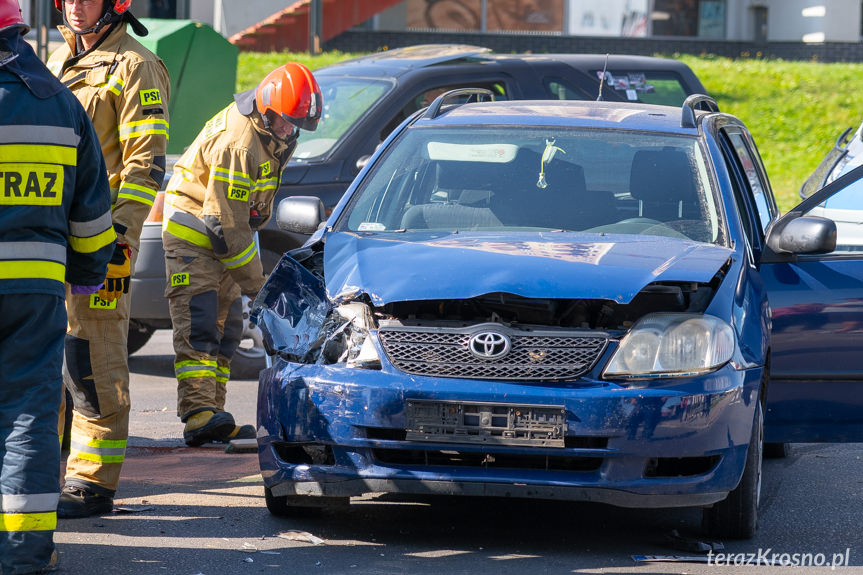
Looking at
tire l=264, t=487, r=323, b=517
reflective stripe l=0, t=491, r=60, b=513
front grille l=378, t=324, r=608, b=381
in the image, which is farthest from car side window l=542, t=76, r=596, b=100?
reflective stripe l=0, t=491, r=60, b=513

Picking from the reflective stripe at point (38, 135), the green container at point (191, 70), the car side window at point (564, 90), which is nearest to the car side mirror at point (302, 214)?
the reflective stripe at point (38, 135)

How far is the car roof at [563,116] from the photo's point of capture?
593 cm

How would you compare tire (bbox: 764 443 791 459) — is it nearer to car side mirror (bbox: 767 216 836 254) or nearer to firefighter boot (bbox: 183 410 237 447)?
car side mirror (bbox: 767 216 836 254)

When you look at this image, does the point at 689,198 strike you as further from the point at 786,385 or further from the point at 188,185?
the point at 188,185

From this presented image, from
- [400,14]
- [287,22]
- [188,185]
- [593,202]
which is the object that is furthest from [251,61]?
[593,202]

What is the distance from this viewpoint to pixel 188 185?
698 centimetres

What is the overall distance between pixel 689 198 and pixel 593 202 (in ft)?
1.27

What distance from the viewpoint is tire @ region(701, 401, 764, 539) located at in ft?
15.9

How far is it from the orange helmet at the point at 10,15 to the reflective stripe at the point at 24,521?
1.45 meters

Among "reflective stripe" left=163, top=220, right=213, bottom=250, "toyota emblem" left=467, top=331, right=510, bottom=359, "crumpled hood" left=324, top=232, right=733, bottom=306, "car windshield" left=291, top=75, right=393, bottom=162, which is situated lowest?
"toyota emblem" left=467, top=331, right=510, bottom=359

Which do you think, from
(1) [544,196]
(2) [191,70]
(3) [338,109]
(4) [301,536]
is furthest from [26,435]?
(2) [191,70]

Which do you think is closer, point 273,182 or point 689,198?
point 689,198

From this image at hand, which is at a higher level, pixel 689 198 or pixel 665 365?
pixel 689 198

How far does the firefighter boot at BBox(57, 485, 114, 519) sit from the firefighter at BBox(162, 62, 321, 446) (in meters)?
1.54
